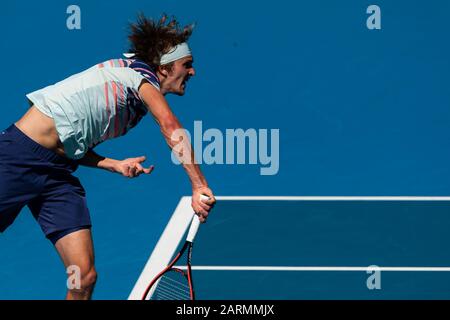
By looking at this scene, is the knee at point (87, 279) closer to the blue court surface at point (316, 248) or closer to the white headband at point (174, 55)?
the white headband at point (174, 55)

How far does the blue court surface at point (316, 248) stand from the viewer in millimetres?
7645

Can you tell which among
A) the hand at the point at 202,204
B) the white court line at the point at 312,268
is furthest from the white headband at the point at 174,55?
the white court line at the point at 312,268

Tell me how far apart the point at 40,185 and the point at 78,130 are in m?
0.34

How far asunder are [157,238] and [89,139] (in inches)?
118

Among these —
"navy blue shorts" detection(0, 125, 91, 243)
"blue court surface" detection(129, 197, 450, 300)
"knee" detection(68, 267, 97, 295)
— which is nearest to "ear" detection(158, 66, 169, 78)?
"navy blue shorts" detection(0, 125, 91, 243)

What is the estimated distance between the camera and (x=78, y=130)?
18.9 feet

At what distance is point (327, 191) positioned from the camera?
9.77m

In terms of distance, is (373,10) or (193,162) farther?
(373,10)

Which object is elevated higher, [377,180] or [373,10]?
[373,10]

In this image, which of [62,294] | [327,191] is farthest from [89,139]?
[327,191]

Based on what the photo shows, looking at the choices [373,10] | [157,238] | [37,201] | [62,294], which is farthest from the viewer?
[373,10]

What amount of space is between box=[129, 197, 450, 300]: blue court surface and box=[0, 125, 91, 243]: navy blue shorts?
1.58m

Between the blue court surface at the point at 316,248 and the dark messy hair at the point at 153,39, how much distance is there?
193 centimetres

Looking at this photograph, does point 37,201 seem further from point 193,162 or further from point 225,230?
point 225,230
